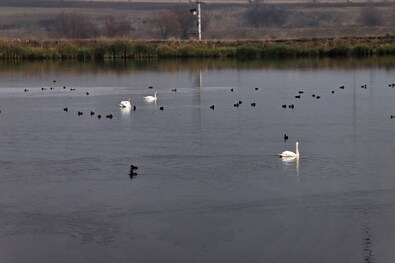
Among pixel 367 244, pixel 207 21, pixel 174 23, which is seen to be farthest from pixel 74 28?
pixel 367 244

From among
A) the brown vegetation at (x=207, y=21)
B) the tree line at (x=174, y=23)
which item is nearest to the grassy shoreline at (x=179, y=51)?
the tree line at (x=174, y=23)

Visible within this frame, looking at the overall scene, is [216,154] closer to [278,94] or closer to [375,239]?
[375,239]

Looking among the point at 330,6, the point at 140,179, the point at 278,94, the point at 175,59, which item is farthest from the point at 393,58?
the point at 330,6

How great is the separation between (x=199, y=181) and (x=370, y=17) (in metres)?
130

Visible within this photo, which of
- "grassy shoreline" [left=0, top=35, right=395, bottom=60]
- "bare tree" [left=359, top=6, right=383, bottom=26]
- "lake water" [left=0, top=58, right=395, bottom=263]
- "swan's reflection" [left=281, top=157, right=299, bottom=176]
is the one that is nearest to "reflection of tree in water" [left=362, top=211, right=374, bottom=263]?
"lake water" [left=0, top=58, right=395, bottom=263]

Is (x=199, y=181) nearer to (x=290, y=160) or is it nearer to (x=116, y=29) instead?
(x=290, y=160)

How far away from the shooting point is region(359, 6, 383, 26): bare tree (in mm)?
143750

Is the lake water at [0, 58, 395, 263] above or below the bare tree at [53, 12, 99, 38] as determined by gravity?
below

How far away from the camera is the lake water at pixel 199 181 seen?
52.1 feet

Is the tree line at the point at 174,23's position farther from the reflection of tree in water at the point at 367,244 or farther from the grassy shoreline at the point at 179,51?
the reflection of tree in water at the point at 367,244

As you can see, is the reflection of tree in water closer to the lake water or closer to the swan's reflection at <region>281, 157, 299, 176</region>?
the lake water

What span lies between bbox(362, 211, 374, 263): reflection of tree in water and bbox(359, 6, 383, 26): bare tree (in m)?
128

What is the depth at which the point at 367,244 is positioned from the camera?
15.8 meters

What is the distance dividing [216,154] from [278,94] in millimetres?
18093
